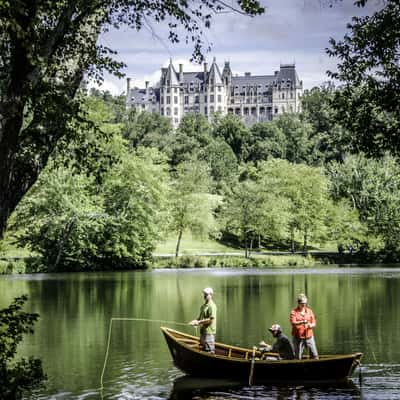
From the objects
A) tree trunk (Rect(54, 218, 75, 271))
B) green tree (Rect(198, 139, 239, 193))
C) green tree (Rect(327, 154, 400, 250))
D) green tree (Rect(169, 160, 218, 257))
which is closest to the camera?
tree trunk (Rect(54, 218, 75, 271))

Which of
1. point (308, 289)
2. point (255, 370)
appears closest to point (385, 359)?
point (255, 370)

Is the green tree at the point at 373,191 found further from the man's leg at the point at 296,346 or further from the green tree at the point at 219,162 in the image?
the man's leg at the point at 296,346

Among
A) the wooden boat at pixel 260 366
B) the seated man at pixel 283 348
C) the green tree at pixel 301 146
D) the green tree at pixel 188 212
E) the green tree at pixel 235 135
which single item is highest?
the green tree at pixel 235 135

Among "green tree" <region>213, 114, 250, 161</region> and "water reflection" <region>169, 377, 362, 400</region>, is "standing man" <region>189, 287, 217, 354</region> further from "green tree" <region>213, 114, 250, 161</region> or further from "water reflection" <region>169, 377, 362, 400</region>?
"green tree" <region>213, 114, 250, 161</region>

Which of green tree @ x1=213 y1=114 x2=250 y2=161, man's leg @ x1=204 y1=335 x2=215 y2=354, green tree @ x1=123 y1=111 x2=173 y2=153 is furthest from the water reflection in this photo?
green tree @ x1=213 y1=114 x2=250 y2=161

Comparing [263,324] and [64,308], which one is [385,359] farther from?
[64,308]

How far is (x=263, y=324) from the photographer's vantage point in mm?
25094

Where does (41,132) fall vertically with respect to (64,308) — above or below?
above

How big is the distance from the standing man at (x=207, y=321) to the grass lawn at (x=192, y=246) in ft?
158

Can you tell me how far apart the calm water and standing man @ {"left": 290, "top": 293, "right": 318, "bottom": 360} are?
935 millimetres

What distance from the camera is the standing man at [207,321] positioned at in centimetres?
1645

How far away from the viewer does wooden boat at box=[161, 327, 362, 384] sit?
15961 mm

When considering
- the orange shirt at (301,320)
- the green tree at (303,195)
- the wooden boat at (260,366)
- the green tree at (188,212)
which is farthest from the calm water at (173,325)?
the green tree at (303,195)

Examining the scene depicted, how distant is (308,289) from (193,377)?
2237cm
